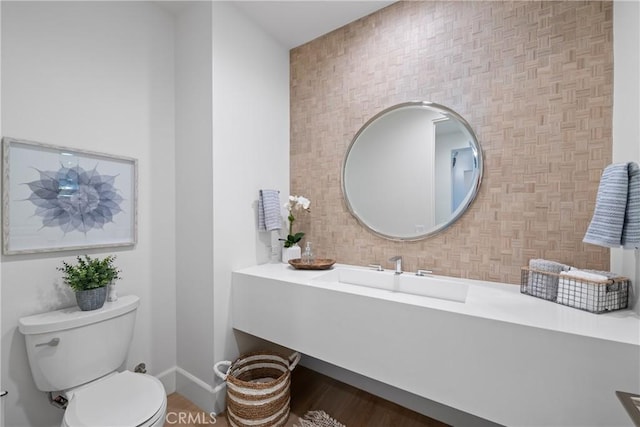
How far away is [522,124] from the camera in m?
1.42

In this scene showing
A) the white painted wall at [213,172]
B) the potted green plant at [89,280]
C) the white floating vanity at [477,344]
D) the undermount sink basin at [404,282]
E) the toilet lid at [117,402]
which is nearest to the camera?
the white floating vanity at [477,344]

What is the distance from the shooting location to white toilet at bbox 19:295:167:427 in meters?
1.12

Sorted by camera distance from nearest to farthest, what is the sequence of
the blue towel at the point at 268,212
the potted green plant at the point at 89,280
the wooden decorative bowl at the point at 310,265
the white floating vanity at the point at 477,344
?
the white floating vanity at the point at 477,344
the potted green plant at the point at 89,280
the wooden decorative bowl at the point at 310,265
the blue towel at the point at 268,212

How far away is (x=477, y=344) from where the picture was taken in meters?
1.02

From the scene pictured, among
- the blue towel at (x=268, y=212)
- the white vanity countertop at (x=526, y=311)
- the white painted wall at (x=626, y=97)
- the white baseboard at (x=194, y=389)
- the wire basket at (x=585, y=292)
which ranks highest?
the white painted wall at (x=626, y=97)

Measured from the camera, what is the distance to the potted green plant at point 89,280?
1.37m

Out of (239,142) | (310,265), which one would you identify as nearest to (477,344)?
(310,265)

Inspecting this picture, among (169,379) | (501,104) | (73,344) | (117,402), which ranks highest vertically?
(501,104)

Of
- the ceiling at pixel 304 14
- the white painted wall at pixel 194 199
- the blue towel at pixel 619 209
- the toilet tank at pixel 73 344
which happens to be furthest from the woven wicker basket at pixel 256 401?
the ceiling at pixel 304 14

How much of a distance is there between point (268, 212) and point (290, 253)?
13.5 inches

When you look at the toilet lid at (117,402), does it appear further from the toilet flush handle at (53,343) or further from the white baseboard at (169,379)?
the white baseboard at (169,379)

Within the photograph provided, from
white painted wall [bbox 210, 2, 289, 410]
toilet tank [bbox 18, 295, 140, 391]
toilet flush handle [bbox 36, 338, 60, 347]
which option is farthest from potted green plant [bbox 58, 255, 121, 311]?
white painted wall [bbox 210, 2, 289, 410]

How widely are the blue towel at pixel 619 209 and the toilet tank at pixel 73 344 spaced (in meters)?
2.19

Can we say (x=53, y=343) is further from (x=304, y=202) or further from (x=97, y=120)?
(x=304, y=202)
